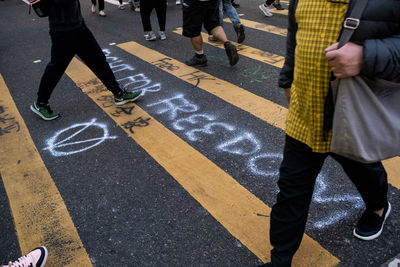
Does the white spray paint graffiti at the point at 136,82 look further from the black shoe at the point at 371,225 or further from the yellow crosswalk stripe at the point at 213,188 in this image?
the black shoe at the point at 371,225

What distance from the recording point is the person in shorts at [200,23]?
486cm

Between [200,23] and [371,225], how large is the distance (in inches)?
140

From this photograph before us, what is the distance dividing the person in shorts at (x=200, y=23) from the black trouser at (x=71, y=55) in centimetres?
143

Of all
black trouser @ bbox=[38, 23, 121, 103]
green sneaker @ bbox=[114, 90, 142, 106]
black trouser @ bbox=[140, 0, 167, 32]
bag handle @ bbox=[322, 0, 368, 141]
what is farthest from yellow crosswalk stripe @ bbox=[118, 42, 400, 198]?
bag handle @ bbox=[322, 0, 368, 141]

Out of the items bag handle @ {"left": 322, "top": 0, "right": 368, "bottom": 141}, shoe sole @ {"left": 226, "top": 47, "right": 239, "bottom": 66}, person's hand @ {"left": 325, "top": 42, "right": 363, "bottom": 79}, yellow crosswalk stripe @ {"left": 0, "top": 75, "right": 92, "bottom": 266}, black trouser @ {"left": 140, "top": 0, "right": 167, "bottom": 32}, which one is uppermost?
bag handle @ {"left": 322, "top": 0, "right": 368, "bottom": 141}

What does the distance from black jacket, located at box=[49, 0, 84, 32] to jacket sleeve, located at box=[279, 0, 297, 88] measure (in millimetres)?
2500

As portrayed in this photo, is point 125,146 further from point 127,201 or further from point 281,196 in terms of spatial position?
point 281,196

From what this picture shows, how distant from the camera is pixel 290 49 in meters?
1.95

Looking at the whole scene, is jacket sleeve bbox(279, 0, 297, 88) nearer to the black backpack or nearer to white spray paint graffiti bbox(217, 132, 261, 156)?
white spray paint graffiti bbox(217, 132, 261, 156)

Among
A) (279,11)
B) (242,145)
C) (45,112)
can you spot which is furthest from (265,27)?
(45,112)

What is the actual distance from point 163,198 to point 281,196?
113 centimetres

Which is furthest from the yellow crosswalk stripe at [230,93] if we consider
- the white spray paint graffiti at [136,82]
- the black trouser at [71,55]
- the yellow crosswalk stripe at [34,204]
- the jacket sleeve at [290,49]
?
the yellow crosswalk stripe at [34,204]

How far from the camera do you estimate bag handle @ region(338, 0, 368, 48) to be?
1414 millimetres

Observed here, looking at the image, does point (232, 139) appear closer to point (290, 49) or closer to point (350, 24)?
point (290, 49)
